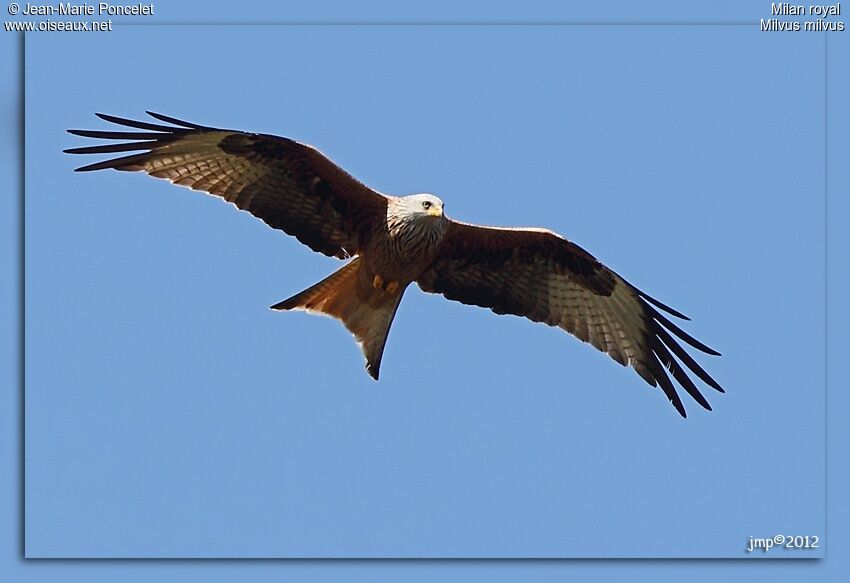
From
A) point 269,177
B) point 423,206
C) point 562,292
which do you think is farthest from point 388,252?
point 562,292

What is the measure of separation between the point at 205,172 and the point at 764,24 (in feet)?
11.1

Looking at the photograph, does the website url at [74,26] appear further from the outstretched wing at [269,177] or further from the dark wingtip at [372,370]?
the dark wingtip at [372,370]

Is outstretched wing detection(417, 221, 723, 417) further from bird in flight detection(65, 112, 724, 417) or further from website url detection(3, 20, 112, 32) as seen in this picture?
website url detection(3, 20, 112, 32)

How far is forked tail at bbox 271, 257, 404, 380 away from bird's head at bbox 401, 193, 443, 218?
0.62m

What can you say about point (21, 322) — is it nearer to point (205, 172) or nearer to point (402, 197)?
point (205, 172)

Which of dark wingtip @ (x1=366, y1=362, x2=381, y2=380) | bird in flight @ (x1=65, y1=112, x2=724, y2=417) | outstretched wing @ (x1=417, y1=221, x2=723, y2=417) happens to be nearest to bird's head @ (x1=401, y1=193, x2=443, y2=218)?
bird in flight @ (x1=65, y1=112, x2=724, y2=417)

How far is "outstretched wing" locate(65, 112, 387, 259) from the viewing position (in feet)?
29.3

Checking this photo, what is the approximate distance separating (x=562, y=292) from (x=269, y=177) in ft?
6.84

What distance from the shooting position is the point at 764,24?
347 inches

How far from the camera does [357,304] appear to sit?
372 inches

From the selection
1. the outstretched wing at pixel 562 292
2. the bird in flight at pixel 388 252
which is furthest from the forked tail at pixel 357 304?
the outstretched wing at pixel 562 292

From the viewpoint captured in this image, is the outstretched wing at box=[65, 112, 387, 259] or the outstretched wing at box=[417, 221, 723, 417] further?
the outstretched wing at box=[417, 221, 723, 417]

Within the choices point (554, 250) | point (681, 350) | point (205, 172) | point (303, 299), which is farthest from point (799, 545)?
point (205, 172)

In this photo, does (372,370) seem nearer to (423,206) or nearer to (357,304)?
(357,304)
